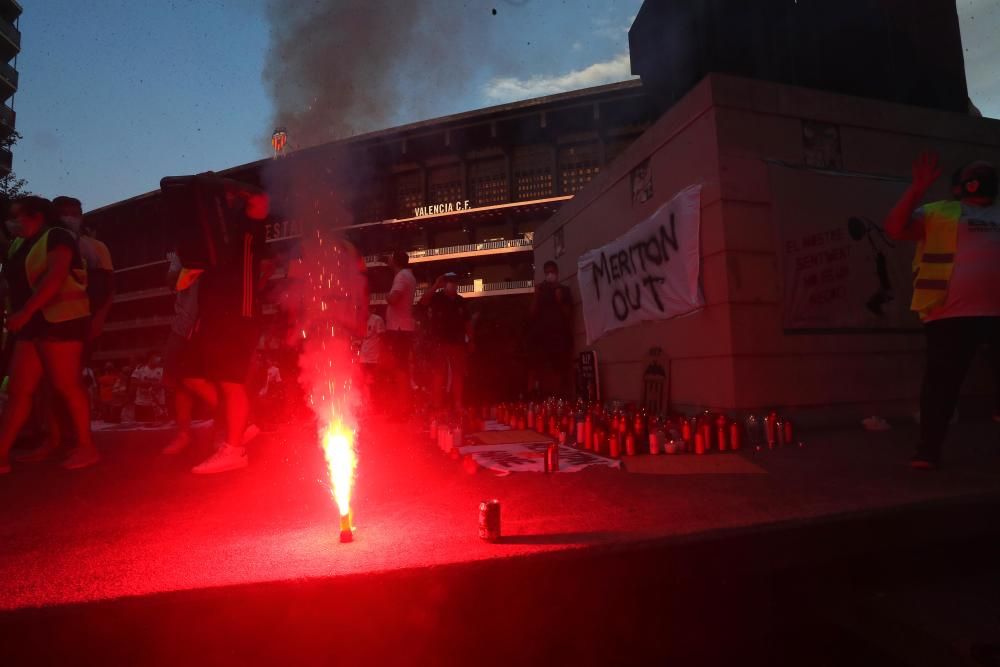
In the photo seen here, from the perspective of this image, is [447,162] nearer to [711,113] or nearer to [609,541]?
[711,113]

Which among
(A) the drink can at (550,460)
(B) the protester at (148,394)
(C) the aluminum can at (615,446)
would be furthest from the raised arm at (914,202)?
(B) the protester at (148,394)

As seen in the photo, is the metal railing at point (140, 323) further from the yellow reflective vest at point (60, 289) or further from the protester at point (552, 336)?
the yellow reflective vest at point (60, 289)

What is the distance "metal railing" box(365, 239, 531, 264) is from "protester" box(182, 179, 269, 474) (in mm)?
29900

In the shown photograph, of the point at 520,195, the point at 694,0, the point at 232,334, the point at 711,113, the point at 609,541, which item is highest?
the point at 520,195

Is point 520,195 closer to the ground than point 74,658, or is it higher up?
higher up

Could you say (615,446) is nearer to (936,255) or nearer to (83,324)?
(936,255)

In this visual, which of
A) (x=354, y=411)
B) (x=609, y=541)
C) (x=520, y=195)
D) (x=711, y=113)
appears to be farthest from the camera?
(x=520, y=195)

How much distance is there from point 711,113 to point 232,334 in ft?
14.6

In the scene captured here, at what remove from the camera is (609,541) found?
75.3 inches

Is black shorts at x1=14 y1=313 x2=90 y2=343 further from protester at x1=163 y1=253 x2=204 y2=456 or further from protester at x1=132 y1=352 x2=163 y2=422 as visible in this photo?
protester at x1=132 y1=352 x2=163 y2=422

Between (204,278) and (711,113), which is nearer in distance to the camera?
(204,278)

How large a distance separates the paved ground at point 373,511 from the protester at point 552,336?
4.44m

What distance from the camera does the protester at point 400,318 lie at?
6.38 metres

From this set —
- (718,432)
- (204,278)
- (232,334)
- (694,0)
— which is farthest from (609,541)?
(694,0)
